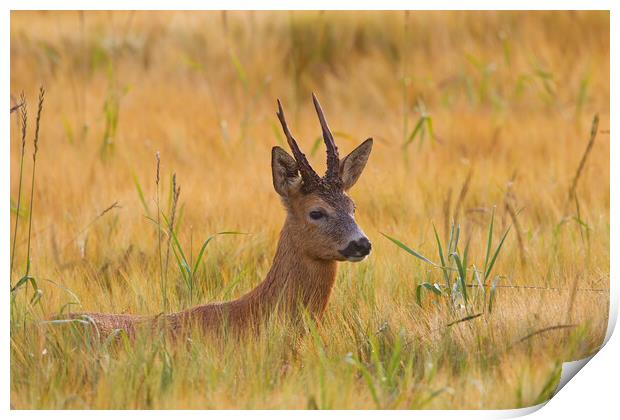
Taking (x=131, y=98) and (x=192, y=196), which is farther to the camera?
(x=131, y=98)

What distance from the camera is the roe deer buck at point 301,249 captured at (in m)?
4.30

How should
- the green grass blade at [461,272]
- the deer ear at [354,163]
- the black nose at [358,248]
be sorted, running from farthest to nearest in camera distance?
1. the deer ear at [354,163]
2. the green grass blade at [461,272]
3. the black nose at [358,248]

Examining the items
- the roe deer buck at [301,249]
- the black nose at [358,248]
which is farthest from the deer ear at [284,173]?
the black nose at [358,248]

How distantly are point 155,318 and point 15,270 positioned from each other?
1.13 m

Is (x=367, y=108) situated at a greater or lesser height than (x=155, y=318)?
greater

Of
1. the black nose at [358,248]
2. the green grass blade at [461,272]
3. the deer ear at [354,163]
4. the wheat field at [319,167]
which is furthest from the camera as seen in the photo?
the deer ear at [354,163]

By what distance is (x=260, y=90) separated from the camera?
6980mm

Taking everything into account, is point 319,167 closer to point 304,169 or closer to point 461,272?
point 304,169

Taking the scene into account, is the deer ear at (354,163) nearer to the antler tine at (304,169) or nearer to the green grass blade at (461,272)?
the antler tine at (304,169)

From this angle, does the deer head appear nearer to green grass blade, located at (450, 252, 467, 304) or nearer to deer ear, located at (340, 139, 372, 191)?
deer ear, located at (340, 139, 372, 191)

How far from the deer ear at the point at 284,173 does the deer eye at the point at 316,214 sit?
0.12m
